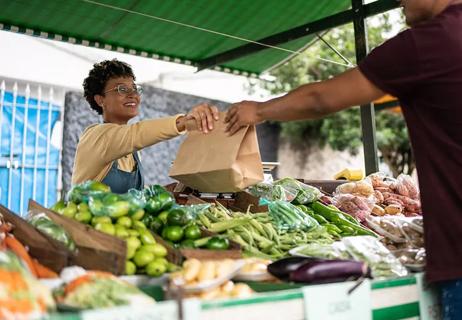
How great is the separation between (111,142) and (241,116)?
0.92 metres

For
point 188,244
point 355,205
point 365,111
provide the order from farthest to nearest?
point 365,111, point 355,205, point 188,244

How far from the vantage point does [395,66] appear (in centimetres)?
200

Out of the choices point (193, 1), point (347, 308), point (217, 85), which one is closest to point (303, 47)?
point (193, 1)

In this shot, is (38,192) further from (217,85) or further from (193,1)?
(217,85)

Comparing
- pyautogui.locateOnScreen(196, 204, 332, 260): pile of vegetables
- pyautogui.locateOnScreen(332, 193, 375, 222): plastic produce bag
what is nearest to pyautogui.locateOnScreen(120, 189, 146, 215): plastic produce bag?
pyautogui.locateOnScreen(196, 204, 332, 260): pile of vegetables

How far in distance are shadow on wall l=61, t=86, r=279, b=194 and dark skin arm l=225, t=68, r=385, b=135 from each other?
629 cm

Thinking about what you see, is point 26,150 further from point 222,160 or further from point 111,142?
point 222,160

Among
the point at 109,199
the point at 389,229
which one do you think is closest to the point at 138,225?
the point at 109,199

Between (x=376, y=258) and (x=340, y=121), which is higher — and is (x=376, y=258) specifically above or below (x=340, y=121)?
below

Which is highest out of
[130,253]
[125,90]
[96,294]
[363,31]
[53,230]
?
[363,31]

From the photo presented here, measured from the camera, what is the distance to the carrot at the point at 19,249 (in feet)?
7.16

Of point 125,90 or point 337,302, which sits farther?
point 125,90

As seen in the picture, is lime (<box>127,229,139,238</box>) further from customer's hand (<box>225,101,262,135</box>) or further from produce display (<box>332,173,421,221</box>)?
produce display (<box>332,173,421,221</box>)

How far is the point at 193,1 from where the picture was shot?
5980mm
